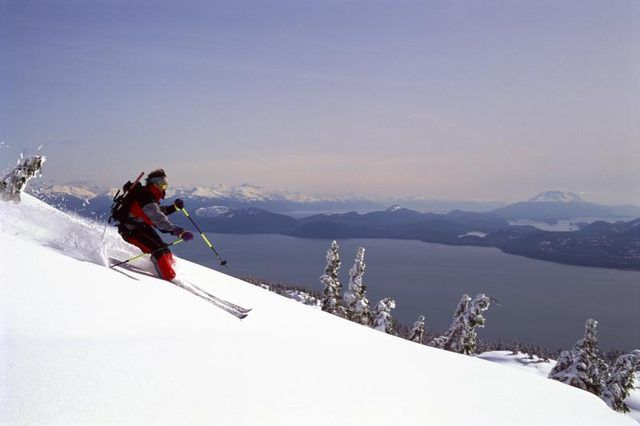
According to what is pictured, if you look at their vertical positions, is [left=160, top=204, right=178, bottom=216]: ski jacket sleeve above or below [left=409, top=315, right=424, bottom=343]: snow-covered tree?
above

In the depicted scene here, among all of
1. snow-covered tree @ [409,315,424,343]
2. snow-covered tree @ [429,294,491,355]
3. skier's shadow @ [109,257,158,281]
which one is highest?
skier's shadow @ [109,257,158,281]

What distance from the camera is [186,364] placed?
14.8 feet

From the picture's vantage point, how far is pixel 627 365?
33312mm

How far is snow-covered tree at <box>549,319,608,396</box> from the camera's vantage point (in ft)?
99.2

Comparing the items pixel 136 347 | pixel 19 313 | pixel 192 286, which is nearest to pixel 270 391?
pixel 136 347

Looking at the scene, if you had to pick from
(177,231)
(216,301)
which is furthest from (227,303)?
(177,231)

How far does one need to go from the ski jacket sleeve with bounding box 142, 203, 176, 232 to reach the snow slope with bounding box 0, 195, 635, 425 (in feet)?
3.30

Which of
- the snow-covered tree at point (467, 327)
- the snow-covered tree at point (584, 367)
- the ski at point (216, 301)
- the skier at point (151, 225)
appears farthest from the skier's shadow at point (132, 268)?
the snow-covered tree at point (467, 327)

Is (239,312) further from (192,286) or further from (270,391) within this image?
(270,391)

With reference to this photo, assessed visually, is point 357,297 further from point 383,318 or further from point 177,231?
point 177,231

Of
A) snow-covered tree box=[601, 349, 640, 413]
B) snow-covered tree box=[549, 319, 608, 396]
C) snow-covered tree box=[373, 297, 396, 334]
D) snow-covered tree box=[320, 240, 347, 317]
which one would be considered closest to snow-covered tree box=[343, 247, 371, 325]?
snow-covered tree box=[320, 240, 347, 317]

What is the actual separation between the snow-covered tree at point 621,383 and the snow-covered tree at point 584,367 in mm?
1902

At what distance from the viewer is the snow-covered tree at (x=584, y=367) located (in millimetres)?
30234

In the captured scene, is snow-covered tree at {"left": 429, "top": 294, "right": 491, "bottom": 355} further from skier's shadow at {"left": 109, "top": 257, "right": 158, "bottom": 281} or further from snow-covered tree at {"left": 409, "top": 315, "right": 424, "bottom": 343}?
skier's shadow at {"left": 109, "top": 257, "right": 158, "bottom": 281}
